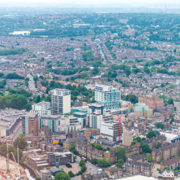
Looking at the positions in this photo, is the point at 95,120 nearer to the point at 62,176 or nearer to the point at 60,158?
the point at 60,158

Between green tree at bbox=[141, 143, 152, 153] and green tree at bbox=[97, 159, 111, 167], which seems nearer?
green tree at bbox=[97, 159, 111, 167]

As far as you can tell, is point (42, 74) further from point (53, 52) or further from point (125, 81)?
point (53, 52)

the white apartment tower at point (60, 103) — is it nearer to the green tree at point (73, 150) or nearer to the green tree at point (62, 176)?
the green tree at point (73, 150)

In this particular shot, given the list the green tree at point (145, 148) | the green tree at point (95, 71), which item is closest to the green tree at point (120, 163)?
the green tree at point (145, 148)

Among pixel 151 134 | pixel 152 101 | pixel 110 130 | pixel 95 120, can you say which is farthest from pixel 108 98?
pixel 151 134

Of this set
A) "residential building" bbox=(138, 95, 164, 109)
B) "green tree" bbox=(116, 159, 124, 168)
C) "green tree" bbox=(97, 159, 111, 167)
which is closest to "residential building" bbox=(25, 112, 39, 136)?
"green tree" bbox=(97, 159, 111, 167)

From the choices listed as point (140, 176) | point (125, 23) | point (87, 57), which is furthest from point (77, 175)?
point (125, 23)

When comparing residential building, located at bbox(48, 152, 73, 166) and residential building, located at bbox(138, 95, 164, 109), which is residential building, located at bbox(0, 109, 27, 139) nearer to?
residential building, located at bbox(48, 152, 73, 166)

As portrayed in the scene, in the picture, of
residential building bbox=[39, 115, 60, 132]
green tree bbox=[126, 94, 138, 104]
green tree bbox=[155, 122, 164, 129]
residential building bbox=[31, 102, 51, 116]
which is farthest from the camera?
green tree bbox=[126, 94, 138, 104]
